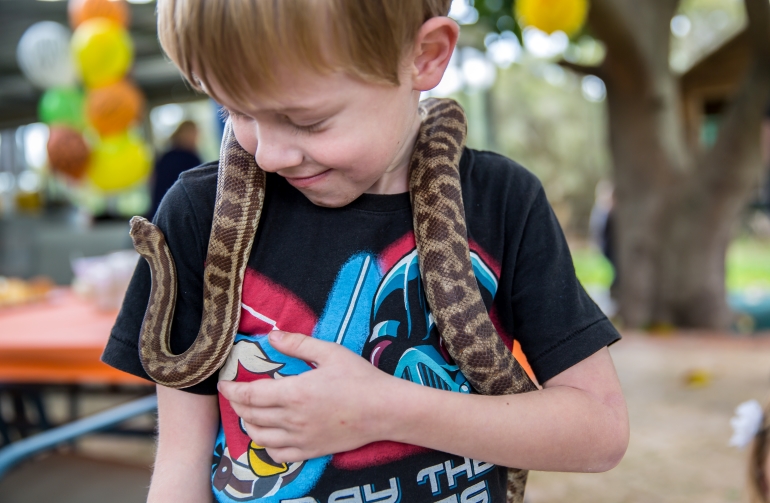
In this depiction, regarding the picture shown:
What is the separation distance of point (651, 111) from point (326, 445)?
7.77 metres

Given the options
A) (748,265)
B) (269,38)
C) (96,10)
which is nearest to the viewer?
(269,38)

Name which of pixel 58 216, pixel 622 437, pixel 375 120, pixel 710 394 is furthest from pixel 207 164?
pixel 58 216

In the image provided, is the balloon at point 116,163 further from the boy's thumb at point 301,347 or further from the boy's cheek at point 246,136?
the boy's thumb at point 301,347

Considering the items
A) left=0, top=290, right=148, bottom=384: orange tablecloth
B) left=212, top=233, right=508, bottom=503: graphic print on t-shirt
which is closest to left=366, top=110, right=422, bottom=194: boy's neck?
left=212, top=233, right=508, bottom=503: graphic print on t-shirt

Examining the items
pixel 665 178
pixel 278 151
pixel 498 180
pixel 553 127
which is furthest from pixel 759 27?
pixel 553 127

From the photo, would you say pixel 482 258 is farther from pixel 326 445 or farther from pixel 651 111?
pixel 651 111

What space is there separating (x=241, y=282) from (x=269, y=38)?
0.49 m

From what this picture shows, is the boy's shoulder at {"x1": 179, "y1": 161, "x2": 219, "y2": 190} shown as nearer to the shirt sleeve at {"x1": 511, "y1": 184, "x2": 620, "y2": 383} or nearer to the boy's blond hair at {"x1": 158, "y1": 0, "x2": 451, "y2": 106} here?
the boy's blond hair at {"x1": 158, "y1": 0, "x2": 451, "y2": 106}

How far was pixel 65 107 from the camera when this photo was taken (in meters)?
8.84

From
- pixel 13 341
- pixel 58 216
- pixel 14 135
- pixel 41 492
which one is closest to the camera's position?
pixel 41 492

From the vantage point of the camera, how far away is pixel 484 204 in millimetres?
1354

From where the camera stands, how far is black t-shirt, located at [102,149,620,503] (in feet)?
3.96

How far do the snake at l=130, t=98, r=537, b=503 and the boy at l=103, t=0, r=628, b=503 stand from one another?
0.11 ft

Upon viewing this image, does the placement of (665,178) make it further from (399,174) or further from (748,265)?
(748,265)
